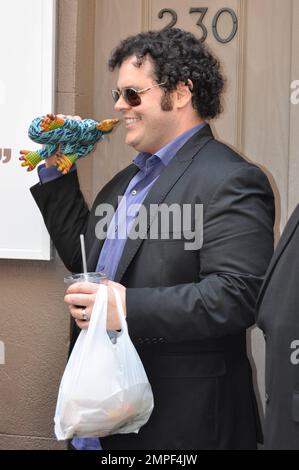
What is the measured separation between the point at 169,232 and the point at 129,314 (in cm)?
28

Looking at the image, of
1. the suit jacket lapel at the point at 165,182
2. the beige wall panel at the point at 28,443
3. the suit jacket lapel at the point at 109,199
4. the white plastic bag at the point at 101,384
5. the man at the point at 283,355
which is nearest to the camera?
the man at the point at 283,355

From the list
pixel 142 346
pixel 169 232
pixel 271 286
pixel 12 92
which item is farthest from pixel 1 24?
pixel 271 286

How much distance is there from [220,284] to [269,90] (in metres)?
1.15

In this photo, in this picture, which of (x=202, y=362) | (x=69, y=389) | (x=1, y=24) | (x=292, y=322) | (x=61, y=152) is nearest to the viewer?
(x=292, y=322)

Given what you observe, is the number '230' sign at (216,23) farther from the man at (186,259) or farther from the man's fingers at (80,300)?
the man's fingers at (80,300)

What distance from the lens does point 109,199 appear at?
2438 mm

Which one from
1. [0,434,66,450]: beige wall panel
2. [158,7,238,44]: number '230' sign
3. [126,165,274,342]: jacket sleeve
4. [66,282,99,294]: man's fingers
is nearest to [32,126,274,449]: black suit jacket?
[126,165,274,342]: jacket sleeve

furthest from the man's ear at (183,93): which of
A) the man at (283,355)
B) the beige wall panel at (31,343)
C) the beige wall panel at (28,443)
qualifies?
the beige wall panel at (28,443)

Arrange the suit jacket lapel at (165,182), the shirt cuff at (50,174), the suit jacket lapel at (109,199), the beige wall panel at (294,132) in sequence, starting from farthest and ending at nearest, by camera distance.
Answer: the beige wall panel at (294,132), the shirt cuff at (50,174), the suit jacket lapel at (109,199), the suit jacket lapel at (165,182)

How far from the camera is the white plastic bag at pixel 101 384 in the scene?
1909 mm

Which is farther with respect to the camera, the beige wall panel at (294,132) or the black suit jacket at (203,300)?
the beige wall panel at (294,132)

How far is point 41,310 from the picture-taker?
2977mm

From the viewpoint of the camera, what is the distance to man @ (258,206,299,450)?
1.56m

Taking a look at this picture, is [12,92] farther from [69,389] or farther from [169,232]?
[69,389]
